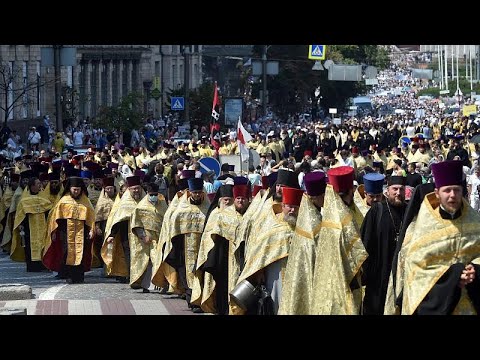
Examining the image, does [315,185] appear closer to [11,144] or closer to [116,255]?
[116,255]

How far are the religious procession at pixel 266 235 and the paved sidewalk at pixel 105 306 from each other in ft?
0.96

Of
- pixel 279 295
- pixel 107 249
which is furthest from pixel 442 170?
pixel 107 249

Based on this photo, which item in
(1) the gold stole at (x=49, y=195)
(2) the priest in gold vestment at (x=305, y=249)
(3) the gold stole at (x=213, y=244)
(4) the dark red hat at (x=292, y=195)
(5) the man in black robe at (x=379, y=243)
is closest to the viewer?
(2) the priest in gold vestment at (x=305, y=249)

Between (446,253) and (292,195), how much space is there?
10.9 ft

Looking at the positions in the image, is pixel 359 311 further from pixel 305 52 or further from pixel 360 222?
pixel 305 52

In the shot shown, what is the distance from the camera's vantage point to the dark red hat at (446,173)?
11164 millimetres

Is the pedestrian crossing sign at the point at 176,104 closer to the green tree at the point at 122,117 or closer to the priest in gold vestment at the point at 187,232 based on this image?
the green tree at the point at 122,117

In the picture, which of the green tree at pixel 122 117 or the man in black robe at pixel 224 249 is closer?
the man in black robe at pixel 224 249

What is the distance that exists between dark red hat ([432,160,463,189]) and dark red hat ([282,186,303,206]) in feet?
10.6

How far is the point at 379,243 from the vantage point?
14250 millimetres

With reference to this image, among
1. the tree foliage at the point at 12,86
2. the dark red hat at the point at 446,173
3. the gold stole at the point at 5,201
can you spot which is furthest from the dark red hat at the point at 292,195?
the tree foliage at the point at 12,86

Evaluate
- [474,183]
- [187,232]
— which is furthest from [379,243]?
[474,183]
